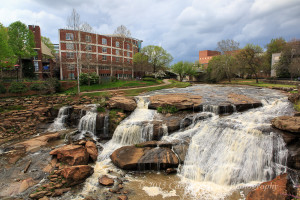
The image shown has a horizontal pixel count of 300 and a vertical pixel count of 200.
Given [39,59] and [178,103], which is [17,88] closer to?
[39,59]

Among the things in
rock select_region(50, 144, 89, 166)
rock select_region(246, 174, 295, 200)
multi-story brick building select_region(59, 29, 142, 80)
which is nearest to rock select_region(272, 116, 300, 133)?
rock select_region(246, 174, 295, 200)

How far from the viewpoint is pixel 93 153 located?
1094 centimetres

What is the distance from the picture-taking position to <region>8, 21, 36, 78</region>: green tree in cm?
2945

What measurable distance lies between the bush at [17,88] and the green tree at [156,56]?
31408 mm

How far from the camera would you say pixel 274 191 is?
677cm

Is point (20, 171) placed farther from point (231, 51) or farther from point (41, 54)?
point (231, 51)

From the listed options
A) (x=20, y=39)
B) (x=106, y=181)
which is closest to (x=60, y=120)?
(x=106, y=181)

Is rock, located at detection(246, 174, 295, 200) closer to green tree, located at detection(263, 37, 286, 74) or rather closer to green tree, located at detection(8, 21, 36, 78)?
green tree, located at detection(8, 21, 36, 78)

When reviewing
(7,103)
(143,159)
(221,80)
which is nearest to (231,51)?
(221,80)

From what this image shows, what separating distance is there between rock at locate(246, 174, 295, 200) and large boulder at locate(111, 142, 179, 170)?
408 cm

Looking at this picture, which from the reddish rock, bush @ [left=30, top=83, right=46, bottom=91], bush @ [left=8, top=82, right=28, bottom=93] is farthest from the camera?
bush @ [left=30, top=83, right=46, bottom=91]

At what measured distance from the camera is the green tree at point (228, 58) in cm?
4181

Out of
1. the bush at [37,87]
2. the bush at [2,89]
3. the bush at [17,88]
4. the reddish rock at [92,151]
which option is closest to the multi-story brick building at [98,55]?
the bush at [37,87]

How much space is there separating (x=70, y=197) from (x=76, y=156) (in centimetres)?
280
